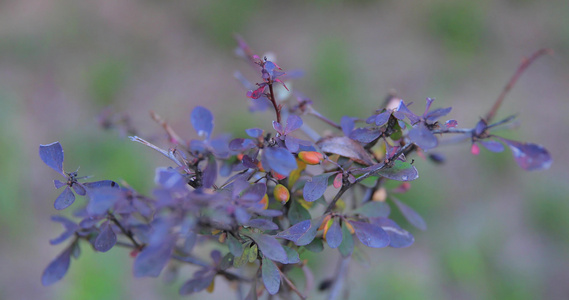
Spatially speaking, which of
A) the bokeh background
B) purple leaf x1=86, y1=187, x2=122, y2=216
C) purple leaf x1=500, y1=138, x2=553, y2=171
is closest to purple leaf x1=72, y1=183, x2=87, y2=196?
purple leaf x1=86, y1=187, x2=122, y2=216

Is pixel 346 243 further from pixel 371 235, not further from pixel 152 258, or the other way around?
pixel 152 258

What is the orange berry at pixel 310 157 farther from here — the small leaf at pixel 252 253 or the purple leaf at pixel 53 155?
the purple leaf at pixel 53 155

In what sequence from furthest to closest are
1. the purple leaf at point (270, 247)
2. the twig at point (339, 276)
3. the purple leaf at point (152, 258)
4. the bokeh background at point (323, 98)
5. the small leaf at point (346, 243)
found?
the bokeh background at point (323, 98) < the twig at point (339, 276) < the small leaf at point (346, 243) < the purple leaf at point (270, 247) < the purple leaf at point (152, 258)

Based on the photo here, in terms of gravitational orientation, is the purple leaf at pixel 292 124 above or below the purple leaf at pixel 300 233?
above

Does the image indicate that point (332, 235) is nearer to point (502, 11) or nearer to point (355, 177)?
point (355, 177)

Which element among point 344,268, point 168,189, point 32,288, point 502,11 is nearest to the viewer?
point 168,189

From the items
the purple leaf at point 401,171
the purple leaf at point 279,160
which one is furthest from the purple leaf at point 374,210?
the purple leaf at point 279,160

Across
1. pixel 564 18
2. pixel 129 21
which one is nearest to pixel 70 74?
pixel 129 21
